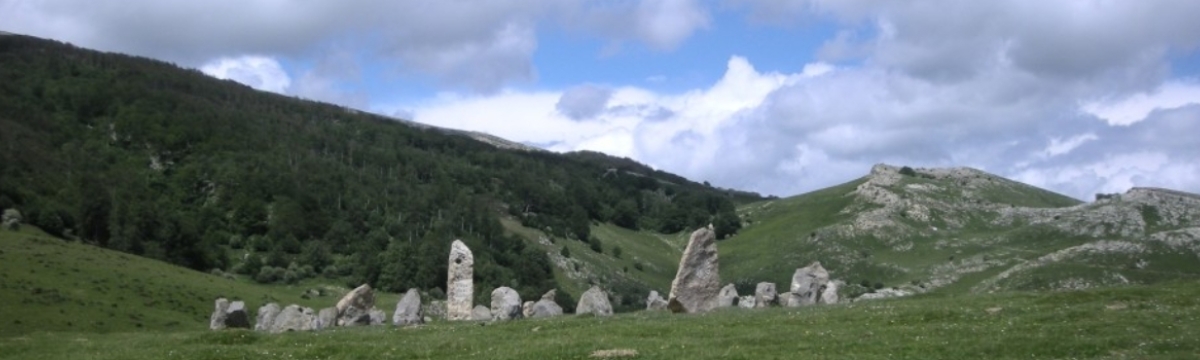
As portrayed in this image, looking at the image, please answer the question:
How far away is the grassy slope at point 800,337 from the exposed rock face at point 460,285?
10810mm

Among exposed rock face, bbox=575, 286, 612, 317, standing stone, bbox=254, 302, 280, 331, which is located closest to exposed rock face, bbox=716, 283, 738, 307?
exposed rock face, bbox=575, 286, 612, 317

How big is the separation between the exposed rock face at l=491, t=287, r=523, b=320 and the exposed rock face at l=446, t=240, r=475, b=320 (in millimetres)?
1430

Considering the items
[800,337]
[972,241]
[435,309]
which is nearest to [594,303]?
[800,337]

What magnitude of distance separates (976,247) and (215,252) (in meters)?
104

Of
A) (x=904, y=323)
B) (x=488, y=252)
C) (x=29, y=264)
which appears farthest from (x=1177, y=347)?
(x=488, y=252)

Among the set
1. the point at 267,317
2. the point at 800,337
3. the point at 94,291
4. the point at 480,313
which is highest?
the point at 94,291

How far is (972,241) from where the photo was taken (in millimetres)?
153750

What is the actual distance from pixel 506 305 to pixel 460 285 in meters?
3.23

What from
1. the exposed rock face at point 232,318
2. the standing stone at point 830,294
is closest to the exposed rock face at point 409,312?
the exposed rock face at point 232,318

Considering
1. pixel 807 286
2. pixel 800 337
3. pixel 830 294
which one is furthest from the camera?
pixel 830 294

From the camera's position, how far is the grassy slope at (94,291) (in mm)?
77825

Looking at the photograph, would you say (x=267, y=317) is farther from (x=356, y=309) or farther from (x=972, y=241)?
(x=972, y=241)

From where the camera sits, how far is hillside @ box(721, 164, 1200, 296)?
11912 cm

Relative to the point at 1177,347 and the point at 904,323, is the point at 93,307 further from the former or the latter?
the point at 1177,347
